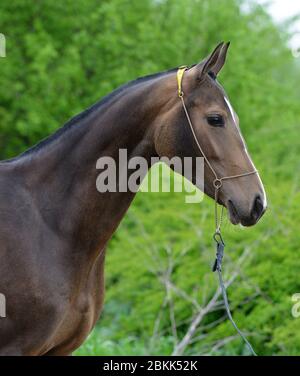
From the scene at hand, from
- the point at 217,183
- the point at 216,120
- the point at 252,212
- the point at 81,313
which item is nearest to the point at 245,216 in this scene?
the point at 252,212

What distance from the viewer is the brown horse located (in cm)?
351

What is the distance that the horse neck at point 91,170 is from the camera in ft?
12.1

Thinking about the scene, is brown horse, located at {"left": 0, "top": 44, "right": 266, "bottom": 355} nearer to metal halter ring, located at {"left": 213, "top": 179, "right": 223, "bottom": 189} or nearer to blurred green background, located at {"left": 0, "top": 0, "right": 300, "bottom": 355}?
metal halter ring, located at {"left": 213, "top": 179, "right": 223, "bottom": 189}

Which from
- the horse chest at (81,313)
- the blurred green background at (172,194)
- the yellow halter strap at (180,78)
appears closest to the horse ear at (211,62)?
the yellow halter strap at (180,78)

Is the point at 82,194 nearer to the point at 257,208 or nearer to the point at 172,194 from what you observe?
the point at 257,208

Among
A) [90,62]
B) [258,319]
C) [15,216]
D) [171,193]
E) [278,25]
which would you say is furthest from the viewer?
[278,25]

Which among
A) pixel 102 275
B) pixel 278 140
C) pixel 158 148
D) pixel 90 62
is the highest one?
pixel 90 62

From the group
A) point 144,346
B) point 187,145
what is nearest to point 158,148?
point 187,145

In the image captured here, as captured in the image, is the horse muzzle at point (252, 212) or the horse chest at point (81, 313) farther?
the horse chest at point (81, 313)

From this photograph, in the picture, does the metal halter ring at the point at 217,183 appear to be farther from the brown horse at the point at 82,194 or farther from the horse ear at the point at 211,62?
the horse ear at the point at 211,62

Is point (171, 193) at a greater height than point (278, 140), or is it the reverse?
point (278, 140)

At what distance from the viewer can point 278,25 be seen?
52.2 ft

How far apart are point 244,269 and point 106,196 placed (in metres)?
3.76

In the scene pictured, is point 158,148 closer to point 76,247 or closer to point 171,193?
point 76,247
